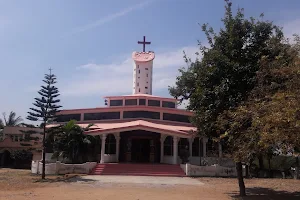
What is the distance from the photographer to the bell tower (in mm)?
37572

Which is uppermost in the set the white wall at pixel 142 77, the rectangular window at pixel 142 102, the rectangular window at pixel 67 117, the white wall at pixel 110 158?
the white wall at pixel 142 77

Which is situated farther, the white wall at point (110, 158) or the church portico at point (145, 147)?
the church portico at point (145, 147)

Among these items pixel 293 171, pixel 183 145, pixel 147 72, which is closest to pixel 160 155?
pixel 183 145

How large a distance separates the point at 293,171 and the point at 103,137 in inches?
587

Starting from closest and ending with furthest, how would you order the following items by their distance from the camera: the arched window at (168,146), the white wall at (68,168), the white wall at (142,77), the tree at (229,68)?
the tree at (229,68) < the white wall at (68,168) < the arched window at (168,146) < the white wall at (142,77)

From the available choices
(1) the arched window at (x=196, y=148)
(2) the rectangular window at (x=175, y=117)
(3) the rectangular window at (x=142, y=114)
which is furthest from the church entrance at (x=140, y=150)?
(1) the arched window at (x=196, y=148)

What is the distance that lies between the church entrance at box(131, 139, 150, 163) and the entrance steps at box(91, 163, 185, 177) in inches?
163

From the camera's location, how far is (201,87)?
13.6 m

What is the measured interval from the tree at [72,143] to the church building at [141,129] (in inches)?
46.9

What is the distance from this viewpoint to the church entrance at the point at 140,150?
28312mm

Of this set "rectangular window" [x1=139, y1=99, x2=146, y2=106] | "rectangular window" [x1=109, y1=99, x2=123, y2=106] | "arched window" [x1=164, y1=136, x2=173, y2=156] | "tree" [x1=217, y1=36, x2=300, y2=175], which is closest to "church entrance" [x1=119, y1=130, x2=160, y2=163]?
"arched window" [x1=164, y1=136, x2=173, y2=156]

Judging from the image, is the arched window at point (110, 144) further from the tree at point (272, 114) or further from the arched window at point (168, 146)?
the tree at point (272, 114)

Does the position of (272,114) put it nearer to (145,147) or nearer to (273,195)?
(273,195)

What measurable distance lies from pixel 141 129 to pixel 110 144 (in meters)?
4.37
